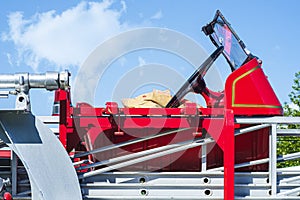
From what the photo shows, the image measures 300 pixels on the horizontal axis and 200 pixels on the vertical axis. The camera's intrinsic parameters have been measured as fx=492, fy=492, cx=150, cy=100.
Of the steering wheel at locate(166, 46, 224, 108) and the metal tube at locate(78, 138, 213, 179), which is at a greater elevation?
the steering wheel at locate(166, 46, 224, 108)

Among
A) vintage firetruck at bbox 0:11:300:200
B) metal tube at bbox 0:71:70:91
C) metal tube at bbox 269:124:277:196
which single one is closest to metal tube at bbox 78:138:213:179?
vintage firetruck at bbox 0:11:300:200

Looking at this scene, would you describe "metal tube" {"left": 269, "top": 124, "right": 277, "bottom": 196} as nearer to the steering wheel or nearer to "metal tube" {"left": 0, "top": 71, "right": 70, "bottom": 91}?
the steering wheel

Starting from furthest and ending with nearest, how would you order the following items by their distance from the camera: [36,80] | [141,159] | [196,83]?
[196,83] → [141,159] → [36,80]

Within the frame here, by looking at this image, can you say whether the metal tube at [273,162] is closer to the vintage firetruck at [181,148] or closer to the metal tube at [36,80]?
the vintage firetruck at [181,148]

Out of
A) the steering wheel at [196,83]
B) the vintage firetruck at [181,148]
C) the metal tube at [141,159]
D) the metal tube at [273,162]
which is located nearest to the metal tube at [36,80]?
the vintage firetruck at [181,148]

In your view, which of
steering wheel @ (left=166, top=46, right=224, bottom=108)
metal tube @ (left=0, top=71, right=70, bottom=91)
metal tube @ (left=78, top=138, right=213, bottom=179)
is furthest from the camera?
steering wheel @ (left=166, top=46, right=224, bottom=108)

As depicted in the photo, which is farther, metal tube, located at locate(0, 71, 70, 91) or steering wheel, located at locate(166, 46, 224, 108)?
steering wheel, located at locate(166, 46, 224, 108)

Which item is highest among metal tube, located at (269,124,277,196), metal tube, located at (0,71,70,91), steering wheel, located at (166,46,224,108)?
steering wheel, located at (166,46,224,108)

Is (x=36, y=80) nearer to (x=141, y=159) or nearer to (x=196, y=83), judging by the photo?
(x=141, y=159)

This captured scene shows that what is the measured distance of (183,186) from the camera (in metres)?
3.86

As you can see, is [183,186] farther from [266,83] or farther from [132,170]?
[266,83]

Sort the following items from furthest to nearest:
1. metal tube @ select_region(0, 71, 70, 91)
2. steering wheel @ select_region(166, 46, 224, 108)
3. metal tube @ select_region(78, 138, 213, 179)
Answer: steering wheel @ select_region(166, 46, 224, 108) < metal tube @ select_region(78, 138, 213, 179) < metal tube @ select_region(0, 71, 70, 91)

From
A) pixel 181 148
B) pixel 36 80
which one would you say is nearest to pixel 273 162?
pixel 181 148

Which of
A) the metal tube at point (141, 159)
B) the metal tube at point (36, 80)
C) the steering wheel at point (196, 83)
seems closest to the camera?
the metal tube at point (36, 80)
